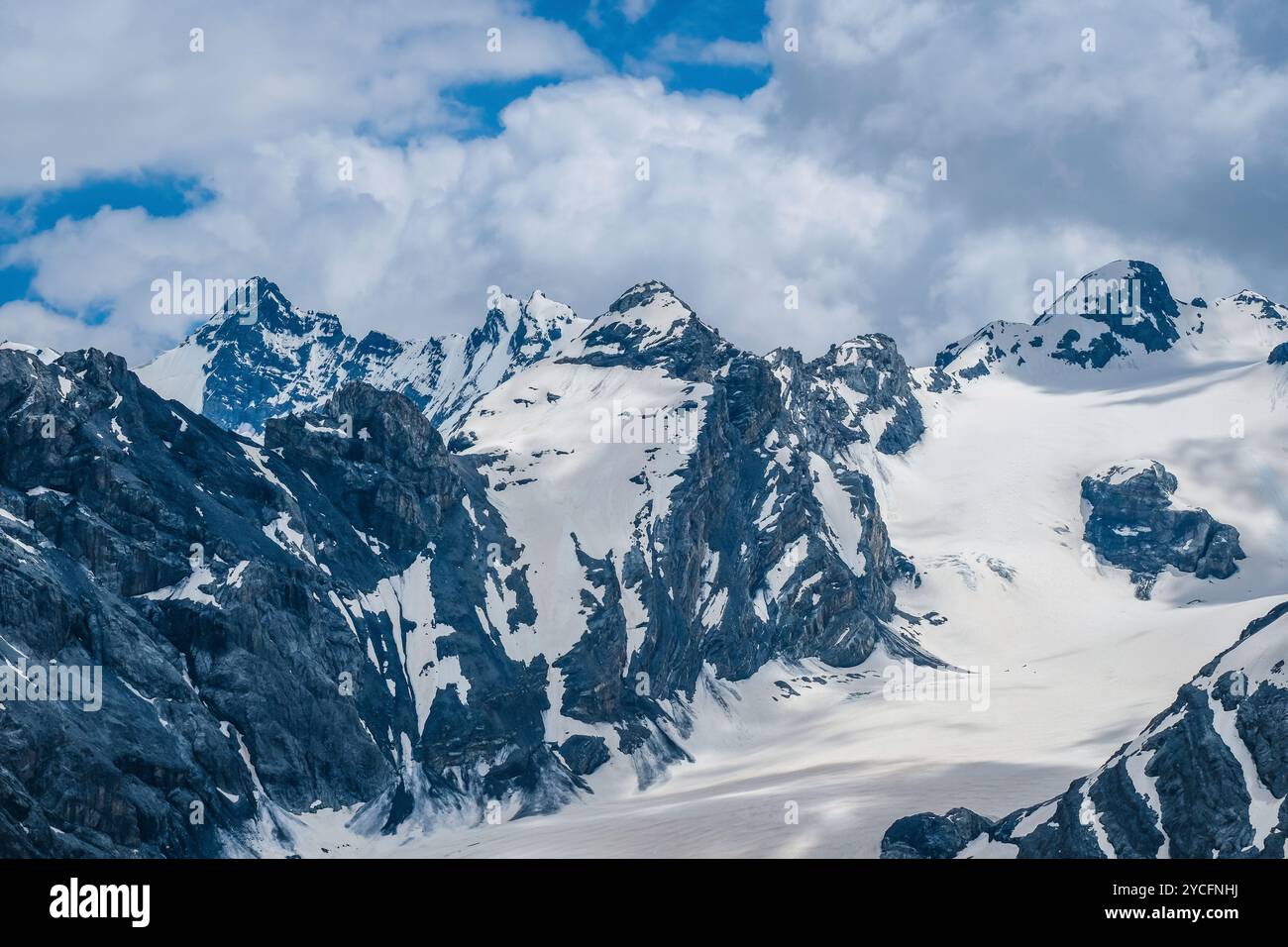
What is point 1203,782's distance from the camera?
159875 millimetres

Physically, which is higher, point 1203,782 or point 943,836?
point 1203,782

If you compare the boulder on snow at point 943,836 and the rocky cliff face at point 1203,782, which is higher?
the rocky cliff face at point 1203,782

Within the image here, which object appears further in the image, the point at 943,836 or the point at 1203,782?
the point at 943,836

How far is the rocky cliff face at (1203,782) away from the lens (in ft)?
506

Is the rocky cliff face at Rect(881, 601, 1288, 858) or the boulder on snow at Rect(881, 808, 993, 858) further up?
the rocky cliff face at Rect(881, 601, 1288, 858)

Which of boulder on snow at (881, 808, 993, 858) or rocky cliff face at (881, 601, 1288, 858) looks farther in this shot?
boulder on snow at (881, 808, 993, 858)

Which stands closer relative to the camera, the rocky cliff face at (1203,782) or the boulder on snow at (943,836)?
the rocky cliff face at (1203,782)

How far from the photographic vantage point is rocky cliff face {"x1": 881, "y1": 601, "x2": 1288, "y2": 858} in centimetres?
15425
